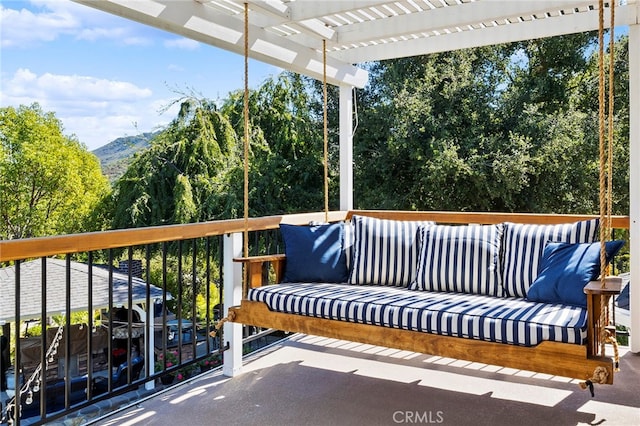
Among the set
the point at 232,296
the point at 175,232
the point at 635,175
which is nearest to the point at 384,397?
the point at 232,296

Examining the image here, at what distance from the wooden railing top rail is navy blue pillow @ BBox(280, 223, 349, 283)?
26 centimetres

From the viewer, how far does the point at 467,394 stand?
2852mm

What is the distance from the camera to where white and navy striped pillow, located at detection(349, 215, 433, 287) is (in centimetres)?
330

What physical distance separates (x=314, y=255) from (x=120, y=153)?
38.4 feet

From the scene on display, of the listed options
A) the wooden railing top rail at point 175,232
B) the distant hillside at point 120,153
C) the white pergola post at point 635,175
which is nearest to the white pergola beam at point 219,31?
the wooden railing top rail at point 175,232

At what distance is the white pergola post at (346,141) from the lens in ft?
14.6

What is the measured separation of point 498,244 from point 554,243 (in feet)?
1.04

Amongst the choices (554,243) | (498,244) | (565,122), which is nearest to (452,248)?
(498,244)

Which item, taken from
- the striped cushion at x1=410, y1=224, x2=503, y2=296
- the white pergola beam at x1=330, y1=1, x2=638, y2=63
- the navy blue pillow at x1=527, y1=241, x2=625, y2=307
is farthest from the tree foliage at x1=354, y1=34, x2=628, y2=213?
the navy blue pillow at x1=527, y1=241, x2=625, y2=307

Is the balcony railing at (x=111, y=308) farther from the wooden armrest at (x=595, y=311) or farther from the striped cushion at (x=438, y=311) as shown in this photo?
the wooden armrest at (x=595, y=311)

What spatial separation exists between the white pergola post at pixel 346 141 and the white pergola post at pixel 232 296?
1495 millimetres

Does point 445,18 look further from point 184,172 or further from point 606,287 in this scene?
point 184,172

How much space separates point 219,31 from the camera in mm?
3047

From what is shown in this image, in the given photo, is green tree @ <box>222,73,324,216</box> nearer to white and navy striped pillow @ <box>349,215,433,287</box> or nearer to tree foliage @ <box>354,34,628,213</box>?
tree foliage @ <box>354,34,628,213</box>
